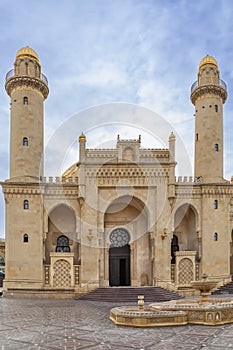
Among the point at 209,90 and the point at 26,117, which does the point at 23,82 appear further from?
the point at 209,90

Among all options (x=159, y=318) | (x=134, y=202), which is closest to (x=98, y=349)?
(x=159, y=318)

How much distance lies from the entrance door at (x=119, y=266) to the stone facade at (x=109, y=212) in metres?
0.07

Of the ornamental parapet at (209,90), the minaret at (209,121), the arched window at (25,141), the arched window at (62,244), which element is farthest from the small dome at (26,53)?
the arched window at (62,244)

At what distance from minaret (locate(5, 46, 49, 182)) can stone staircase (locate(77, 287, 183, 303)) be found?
813 cm

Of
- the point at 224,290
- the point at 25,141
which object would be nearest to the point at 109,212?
the point at 25,141

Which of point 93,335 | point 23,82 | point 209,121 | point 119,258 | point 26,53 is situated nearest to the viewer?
point 93,335

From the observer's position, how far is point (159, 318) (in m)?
12.7

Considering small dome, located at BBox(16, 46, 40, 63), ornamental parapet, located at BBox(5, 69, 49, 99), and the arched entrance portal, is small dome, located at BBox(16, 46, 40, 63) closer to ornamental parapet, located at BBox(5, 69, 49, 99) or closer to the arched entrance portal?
ornamental parapet, located at BBox(5, 69, 49, 99)

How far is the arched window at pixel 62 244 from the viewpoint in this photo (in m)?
→ 26.9

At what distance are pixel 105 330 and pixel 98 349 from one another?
2.77 metres

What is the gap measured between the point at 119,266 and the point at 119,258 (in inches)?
22.3

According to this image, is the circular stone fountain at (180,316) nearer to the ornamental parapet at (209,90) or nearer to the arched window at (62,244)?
the arched window at (62,244)

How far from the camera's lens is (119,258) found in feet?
90.0

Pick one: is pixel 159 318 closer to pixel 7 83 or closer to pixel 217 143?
pixel 217 143
